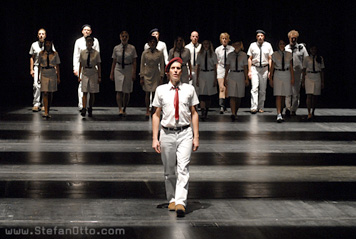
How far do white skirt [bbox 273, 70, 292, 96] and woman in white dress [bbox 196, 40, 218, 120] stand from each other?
162 centimetres

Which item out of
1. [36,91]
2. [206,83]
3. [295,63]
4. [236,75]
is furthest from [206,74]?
[36,91]

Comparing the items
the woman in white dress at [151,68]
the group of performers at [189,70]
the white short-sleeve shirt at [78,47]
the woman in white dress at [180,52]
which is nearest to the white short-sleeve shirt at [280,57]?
the group of performers at [189,70]

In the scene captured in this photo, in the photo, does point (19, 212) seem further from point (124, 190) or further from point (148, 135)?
point (148, 135)

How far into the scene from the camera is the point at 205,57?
20.7 meters

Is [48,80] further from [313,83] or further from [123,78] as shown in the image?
[313,83]

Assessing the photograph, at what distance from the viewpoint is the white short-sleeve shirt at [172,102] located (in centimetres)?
972

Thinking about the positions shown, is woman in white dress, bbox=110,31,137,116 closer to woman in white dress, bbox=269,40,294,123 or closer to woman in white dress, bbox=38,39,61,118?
woman in white dress, bbox=38,39,61,118

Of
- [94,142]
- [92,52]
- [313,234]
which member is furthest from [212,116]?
[313,234]

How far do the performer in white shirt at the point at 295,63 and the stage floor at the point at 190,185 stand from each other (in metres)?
2.21

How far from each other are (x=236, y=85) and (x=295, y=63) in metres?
2.14

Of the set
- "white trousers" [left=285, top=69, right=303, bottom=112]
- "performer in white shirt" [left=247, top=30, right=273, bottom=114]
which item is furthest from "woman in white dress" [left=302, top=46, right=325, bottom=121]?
"performer in white shirt" [left=247, top=30, right=273, bottom=114]

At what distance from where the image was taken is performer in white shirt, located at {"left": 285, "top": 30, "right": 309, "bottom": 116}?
840 inches

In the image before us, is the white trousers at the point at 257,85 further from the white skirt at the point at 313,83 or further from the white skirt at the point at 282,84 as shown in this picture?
the white skirt at the point at 282,84

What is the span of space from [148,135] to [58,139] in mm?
1938
